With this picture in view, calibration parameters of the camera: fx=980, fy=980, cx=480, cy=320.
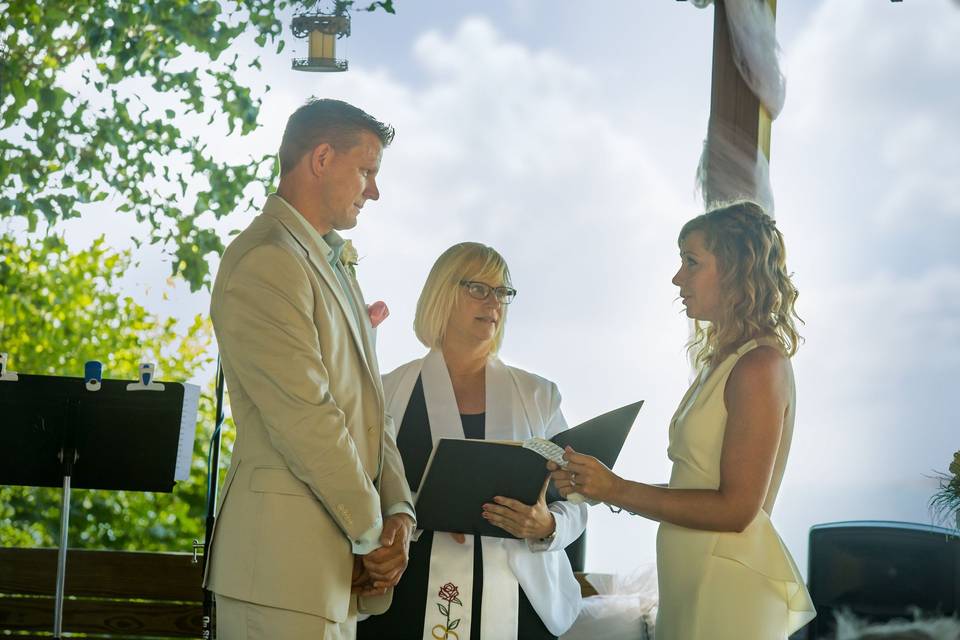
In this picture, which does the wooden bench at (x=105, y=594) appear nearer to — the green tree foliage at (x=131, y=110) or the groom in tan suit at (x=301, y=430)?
the green tree foliage at (x=131, y=110)

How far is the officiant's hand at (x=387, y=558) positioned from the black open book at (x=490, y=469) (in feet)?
0.84

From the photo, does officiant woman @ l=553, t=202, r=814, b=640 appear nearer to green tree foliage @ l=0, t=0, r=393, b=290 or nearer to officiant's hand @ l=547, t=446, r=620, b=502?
officiant's hand @ l=547, t=446, r=620, b=502

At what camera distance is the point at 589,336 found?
3.95m

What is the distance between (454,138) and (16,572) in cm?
244

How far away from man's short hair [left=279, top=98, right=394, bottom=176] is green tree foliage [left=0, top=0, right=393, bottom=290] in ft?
7.15

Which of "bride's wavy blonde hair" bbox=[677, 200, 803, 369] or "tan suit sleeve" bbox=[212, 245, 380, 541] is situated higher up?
"bride's wavy blonde hair" bbox=[677, 200, 803, 369]

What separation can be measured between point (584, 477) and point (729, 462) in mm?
345

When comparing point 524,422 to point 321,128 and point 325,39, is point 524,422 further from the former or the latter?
point 325,39

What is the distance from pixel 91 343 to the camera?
435 centimetres

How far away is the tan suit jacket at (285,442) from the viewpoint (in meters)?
1.85

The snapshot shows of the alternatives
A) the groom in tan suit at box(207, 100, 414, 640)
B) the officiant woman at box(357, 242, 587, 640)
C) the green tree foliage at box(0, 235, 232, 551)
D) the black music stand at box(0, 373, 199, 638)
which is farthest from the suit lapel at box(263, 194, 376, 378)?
the green tree foliage at box(0, 235, 232, 551)

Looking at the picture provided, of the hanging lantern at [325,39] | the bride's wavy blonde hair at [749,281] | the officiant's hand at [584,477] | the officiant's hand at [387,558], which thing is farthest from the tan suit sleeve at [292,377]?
the hanging lantern at [325,39]

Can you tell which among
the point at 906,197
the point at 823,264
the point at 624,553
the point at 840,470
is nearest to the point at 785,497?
the point at 840,470

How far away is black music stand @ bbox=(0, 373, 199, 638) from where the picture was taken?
2.94 m
